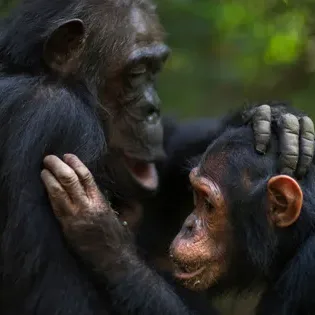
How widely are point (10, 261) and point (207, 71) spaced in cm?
413

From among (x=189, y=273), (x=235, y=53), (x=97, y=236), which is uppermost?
(x=97, y=236)

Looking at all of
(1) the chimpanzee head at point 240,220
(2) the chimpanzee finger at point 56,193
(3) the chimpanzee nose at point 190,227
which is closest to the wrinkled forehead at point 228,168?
(1) the chimpanzee head at point 240,220

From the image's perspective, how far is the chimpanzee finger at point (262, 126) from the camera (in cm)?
545

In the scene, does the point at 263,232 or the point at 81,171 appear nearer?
the point at 81,171

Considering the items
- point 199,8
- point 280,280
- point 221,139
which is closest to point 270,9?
point 199,8

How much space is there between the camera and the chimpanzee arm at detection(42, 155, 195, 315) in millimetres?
5176

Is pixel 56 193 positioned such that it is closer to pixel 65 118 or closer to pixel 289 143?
pixel 65 118

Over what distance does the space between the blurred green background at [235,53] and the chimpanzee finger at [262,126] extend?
126cm

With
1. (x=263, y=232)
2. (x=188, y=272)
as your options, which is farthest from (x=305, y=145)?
(x=188, y=272)

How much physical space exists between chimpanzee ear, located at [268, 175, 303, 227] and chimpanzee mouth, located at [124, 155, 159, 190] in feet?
3.45

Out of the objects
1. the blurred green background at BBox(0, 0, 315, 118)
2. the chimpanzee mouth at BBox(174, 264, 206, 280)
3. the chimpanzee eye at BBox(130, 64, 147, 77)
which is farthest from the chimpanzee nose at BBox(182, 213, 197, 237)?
the blurred green background at BBox(0, 0, 315, 118)

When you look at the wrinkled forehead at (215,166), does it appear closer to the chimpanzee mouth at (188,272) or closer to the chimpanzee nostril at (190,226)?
the chimpanzee nostril at (190,226)

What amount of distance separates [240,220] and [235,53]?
13.0 feet

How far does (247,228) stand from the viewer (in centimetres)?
541
